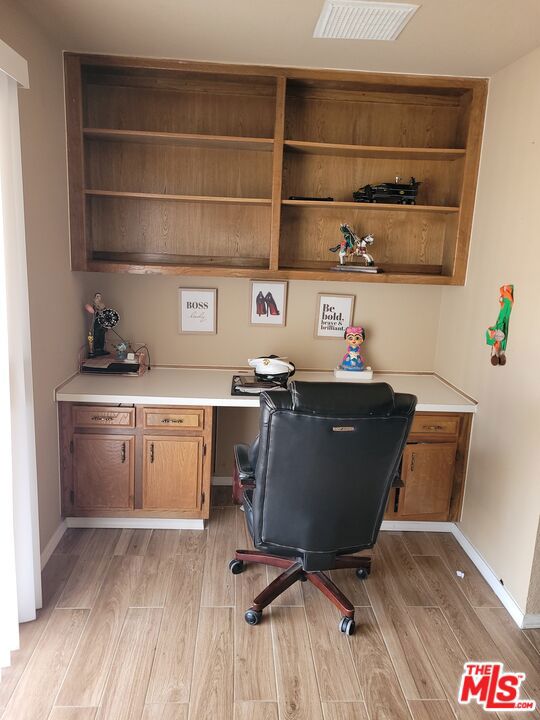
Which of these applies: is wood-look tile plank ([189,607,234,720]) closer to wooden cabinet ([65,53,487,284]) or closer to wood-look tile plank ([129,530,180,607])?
wood-look tile plank ([129,530,180,607])

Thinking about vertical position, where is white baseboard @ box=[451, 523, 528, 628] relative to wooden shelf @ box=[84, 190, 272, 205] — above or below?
below

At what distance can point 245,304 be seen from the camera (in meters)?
3.39

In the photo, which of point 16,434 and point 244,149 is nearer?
point 16,434

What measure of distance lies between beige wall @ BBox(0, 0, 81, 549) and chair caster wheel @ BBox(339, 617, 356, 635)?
1.48 m

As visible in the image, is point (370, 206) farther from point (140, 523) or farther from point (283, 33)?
point (140, 523)

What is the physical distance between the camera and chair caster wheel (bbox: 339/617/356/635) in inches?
89.7

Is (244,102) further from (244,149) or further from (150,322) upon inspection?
(150,322)

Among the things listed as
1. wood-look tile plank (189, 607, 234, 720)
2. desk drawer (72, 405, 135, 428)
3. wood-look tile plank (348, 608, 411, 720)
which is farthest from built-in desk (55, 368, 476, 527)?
wood-look tile plank (348, 608, 411, 720)

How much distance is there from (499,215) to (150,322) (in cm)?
207

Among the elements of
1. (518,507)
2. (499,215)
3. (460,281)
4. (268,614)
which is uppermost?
(499,215)

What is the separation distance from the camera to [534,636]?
2.33 meters

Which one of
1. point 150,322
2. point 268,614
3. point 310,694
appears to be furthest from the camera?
point 150,322

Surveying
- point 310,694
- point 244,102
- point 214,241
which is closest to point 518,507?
point 310,694

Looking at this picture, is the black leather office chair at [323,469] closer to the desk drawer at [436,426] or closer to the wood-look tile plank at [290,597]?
the wood-look tile plank at [290,597]
